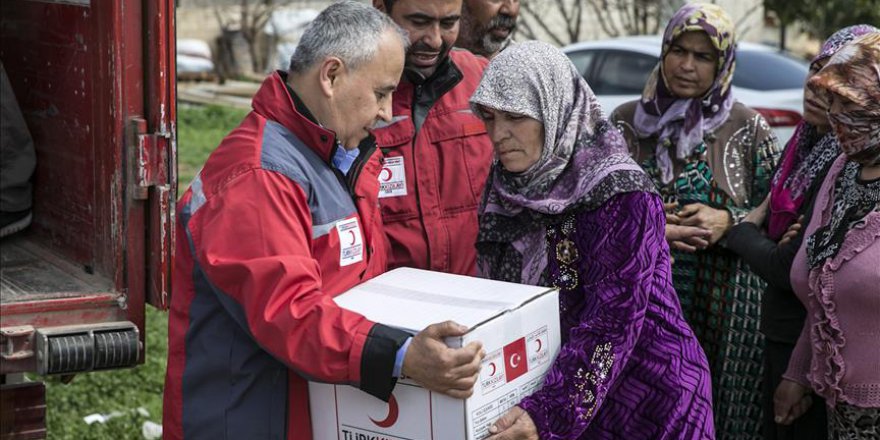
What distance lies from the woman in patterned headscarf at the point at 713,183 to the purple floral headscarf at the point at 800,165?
0.70 ft

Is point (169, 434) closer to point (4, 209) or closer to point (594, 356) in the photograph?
point (594, 356)

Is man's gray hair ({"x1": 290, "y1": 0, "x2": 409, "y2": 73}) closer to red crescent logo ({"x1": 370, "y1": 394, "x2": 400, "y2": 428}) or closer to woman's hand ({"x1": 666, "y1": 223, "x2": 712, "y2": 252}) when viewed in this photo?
red crescent logo ({"x1": 370, "y1": 394, "x2": 400, "y2": 428})

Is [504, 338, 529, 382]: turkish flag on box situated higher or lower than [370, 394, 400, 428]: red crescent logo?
higher

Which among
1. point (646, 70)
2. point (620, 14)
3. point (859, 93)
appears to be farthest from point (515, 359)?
point (620, 14)

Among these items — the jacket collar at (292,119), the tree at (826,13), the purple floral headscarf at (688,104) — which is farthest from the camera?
the tree at (826,13)

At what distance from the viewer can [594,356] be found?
2.56 m

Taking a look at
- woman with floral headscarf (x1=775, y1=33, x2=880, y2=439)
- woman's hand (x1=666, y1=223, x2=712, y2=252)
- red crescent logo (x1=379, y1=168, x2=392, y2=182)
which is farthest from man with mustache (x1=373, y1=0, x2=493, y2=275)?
woman with floral headscarf (x1=775, y1=33, x2=880, y2=439)

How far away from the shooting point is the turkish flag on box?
2.45 m

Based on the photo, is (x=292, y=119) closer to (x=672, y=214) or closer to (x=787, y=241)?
(x=787, y=241)

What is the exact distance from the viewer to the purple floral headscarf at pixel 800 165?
347cm

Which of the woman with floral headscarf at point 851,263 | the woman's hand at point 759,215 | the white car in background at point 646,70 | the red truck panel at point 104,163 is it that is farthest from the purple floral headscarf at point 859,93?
the white car in background at point 646,70

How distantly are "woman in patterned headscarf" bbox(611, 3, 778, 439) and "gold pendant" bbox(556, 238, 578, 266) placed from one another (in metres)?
1.17

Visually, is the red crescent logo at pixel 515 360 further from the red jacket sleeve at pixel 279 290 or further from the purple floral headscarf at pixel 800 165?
the purple floral headscarf at pixel 800 165

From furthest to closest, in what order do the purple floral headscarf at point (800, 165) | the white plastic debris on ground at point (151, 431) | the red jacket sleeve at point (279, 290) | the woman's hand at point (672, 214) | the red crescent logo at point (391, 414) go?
1. the white plastic debris on ground at point (151, 431)
2. the woman's hand at point (672, 214)
3. the purple floral headscarf at point (800, 165)
4. the red crescent logo at point (391, 414)
5. the red jacket sleeve at point (279, 290)
